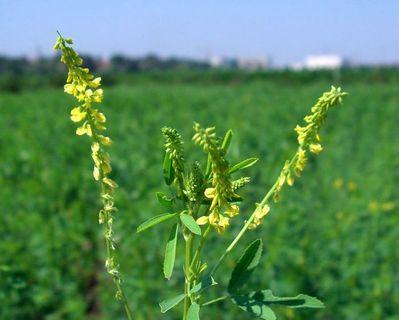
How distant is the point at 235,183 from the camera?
75 cm

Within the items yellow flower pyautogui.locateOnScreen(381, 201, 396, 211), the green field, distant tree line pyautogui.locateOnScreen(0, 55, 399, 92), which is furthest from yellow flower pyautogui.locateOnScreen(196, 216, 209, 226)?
distant tree line pyautogui.locateOnScreen(0, 55, 399, 92)

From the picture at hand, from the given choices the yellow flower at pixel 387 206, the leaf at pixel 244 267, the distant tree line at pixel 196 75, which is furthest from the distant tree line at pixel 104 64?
the leaf at pixel 244 267

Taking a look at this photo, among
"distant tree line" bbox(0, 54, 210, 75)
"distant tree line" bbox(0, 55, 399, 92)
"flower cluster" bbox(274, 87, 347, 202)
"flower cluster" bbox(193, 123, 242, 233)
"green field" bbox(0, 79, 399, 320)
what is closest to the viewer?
"flower cluster" bbox(193, 123, 242, 233)

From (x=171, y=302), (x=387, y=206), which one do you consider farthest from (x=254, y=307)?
(x=387, y=206)

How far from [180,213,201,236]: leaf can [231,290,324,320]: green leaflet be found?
0.58 ft

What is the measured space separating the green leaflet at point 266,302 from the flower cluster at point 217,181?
A: 0.18 meters

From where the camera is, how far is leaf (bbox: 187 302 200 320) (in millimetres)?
698

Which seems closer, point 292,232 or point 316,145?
point 316,145

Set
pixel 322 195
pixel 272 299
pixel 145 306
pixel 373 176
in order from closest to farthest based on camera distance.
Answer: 1. pixel 272 299
2. pixel 145 306
3. pixel 322 195
4. pixel 373 176

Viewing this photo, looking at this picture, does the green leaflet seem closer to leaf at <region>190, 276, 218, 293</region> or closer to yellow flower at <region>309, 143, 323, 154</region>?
leaf at <region>190, 276, 218, 293</region>

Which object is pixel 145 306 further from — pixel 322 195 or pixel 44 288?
pixel 322 195

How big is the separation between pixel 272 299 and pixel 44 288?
4.38 meters

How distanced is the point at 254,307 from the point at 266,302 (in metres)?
0.02

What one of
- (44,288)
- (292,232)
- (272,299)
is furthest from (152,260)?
(272,299)
